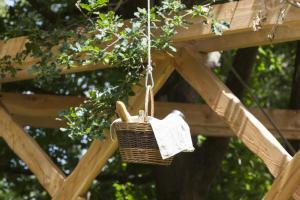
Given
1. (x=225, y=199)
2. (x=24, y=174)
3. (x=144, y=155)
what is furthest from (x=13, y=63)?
(x=225, y=199)

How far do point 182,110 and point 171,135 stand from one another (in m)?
2.25

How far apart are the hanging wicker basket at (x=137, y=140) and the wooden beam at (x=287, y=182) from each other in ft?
1.86

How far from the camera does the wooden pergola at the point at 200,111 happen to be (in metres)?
3.49

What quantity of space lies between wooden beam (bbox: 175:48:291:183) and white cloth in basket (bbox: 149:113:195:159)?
0.50m

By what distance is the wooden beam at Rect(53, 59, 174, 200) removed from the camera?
4.12 m

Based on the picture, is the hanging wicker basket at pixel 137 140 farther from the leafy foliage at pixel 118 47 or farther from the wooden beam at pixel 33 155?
the wooden beam at pixel 33 155

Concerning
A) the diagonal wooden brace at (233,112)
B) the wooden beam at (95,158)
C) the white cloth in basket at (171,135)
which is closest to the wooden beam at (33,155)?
the wooden beam at (95,158)

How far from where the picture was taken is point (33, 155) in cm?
470

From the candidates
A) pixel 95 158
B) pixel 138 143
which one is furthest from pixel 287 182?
pixel 95 158

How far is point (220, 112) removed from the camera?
3.84 m

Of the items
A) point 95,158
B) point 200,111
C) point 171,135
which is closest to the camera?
point 171,135

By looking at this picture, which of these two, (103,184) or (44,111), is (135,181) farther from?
(44,111)

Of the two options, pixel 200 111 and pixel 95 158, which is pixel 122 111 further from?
pixel 200 111

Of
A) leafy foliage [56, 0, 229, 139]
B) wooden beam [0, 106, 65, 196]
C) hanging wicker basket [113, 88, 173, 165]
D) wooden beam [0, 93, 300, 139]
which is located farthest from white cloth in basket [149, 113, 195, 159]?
wooden beam [0, 93, 300, 139]
